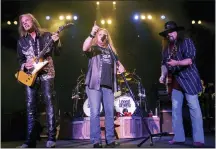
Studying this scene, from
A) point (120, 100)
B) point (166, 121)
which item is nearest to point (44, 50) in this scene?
point (120, 100)

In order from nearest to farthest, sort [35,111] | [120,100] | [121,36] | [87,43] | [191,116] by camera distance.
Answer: [87,43] → [35,111] → [191,116] → [120,100] → [121,36]

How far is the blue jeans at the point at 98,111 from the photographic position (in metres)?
3.31

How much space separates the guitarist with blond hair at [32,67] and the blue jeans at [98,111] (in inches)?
17.4

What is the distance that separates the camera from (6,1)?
6902mm

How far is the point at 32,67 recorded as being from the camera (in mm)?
3326

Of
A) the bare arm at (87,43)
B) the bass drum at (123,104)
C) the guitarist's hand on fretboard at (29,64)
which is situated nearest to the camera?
the bare arm at (87,43)

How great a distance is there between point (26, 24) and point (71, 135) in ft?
7.28

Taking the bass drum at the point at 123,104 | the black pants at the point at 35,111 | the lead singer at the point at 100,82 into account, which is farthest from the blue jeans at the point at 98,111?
the bass drum at the point at 123,104

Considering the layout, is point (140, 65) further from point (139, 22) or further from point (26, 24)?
point (26, 24)

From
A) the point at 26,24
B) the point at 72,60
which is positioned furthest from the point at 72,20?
the point at 26,24

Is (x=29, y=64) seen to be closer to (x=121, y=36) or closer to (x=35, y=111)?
(x=35, y=111)

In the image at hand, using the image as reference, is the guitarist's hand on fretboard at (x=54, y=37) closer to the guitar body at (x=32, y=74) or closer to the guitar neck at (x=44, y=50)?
the guitar neck at (x=44, y=50)

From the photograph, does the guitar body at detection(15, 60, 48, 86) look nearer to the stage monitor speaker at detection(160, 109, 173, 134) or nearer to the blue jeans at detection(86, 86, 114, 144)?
the blue jeans at detection(86, 86, 114, 144)

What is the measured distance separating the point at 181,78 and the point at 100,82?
967mm
